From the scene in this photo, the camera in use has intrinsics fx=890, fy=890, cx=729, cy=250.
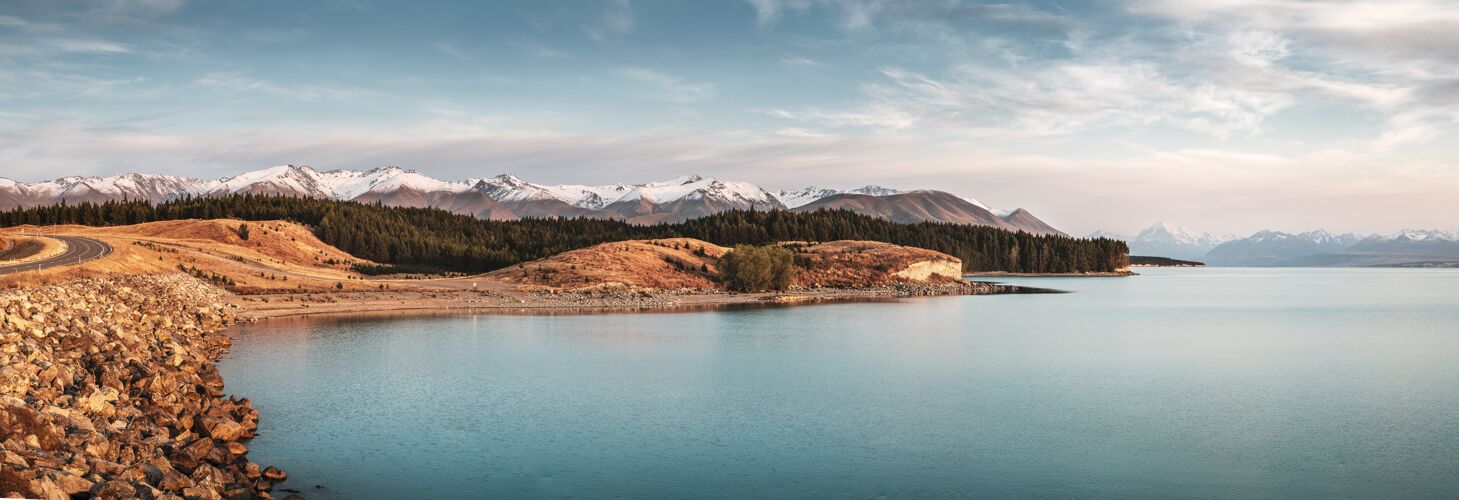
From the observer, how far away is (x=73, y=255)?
74250mm

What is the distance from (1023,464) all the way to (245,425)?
22060 mm

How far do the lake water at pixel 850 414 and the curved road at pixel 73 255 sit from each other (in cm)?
2129

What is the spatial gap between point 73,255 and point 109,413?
66.3 metres

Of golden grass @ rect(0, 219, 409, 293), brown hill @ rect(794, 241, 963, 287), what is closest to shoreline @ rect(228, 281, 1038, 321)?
Result: golden grass @ rect(0, 219, 409, 293)

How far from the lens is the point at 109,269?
68.2 meters

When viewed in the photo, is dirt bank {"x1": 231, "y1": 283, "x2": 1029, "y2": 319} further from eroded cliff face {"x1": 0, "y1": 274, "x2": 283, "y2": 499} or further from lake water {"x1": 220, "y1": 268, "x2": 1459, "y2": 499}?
eroded cliff face {"x1": 0, "y1": 274, "x2": 283, "y2": 499}

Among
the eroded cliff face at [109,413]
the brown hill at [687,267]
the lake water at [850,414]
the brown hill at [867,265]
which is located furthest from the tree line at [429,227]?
the eroded cliff face at [109,413]

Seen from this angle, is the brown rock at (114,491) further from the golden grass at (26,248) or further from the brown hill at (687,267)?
the brown hill at (687,267)

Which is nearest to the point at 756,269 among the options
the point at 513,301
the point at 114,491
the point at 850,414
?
the point at 513,301

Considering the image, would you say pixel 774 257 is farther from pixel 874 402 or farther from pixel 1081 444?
pixel 1081 444

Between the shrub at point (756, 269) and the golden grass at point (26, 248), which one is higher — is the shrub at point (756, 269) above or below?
below

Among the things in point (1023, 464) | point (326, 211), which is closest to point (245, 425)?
point (1023, 464)

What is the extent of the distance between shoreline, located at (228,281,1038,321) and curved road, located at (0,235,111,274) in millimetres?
11275

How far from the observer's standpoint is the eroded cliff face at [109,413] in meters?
16.2
